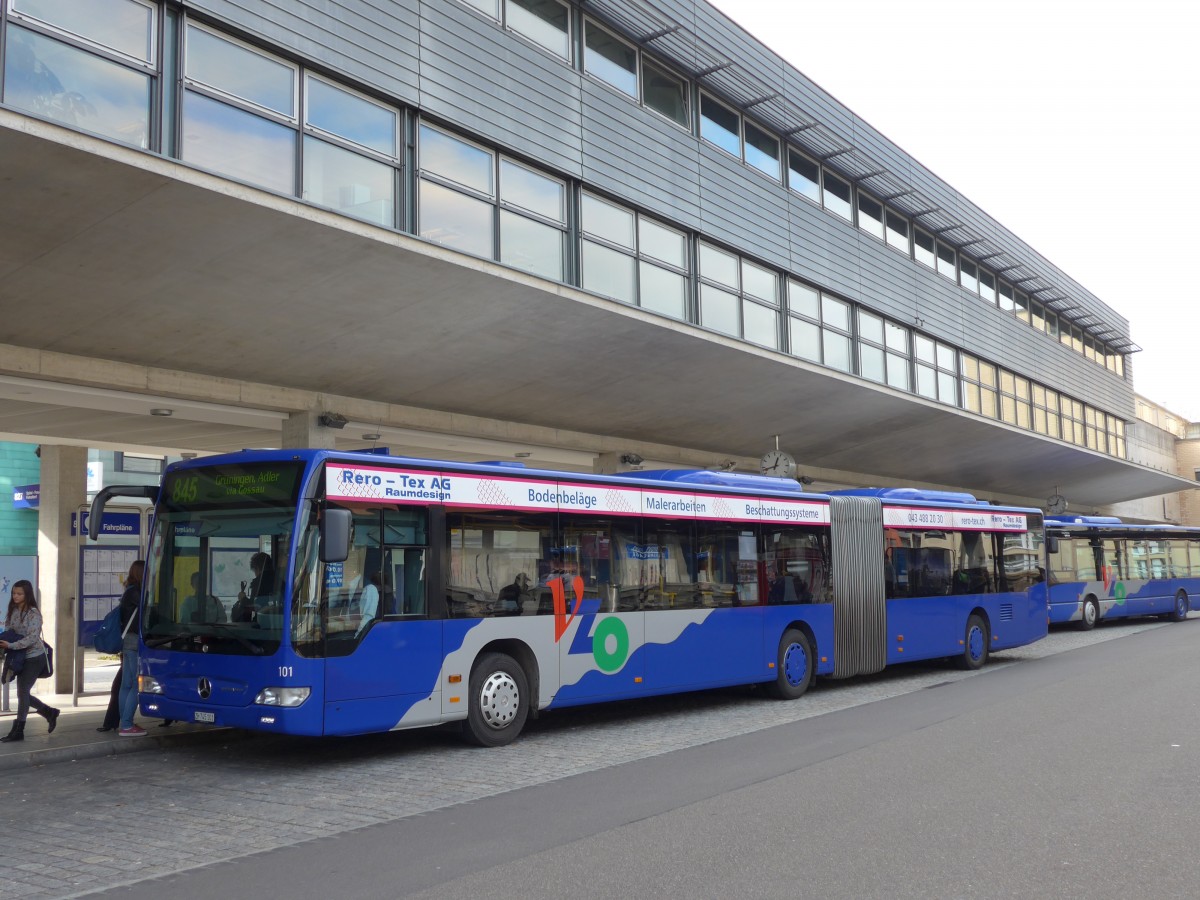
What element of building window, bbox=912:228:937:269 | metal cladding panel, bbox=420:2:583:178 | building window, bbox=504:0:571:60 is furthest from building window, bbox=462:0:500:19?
building window, bbox=912:228:937:269

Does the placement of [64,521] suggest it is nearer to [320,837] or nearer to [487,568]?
[487,568]

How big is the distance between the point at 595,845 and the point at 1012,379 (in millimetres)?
31257

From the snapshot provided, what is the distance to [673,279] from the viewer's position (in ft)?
65.6

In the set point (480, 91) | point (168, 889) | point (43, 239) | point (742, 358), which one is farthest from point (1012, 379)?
point (168, 889)

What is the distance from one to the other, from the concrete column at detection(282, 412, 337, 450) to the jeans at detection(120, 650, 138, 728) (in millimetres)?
4883

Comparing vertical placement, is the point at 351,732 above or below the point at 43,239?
below

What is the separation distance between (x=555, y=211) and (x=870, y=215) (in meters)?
12.8

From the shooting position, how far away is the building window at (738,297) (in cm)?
2095

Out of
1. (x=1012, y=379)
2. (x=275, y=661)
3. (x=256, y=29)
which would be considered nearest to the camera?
(x=275, y=661)

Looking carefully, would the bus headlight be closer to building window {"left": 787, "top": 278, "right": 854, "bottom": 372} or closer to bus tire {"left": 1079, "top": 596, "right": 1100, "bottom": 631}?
building window {"left": 787, "top": 278, "right": 854, "bottom": 372}

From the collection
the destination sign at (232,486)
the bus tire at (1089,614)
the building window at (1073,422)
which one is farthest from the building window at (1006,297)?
the destination sign at (232,486)

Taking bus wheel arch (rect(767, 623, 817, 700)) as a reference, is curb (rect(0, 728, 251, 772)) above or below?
below

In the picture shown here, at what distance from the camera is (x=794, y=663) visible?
15.0m

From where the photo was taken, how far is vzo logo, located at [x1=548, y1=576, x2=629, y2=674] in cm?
1169
